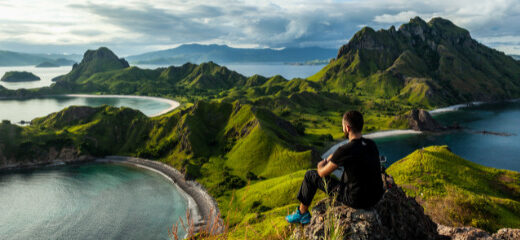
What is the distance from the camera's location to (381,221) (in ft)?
33.8

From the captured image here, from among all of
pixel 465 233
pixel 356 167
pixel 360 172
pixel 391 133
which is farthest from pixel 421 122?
pixel 356 167

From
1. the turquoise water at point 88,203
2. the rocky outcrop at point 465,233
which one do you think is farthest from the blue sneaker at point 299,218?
the turquoise water at point 88,203

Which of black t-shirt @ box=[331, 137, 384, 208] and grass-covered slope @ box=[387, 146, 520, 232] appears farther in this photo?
grass-covered slope @ box=[387, 146, 520, 232]

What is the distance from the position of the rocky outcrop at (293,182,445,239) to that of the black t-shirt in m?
0.45

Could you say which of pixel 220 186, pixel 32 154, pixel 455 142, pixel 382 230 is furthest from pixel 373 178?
pixel 455 142

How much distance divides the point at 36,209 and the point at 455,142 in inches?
8172

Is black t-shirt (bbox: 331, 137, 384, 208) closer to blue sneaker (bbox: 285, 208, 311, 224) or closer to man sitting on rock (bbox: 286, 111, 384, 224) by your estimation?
man sitting on rock (bbox: 286, 111, 384, 224)

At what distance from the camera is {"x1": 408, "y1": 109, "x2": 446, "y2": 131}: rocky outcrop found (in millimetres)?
182075

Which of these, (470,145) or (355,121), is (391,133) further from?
(355,121)

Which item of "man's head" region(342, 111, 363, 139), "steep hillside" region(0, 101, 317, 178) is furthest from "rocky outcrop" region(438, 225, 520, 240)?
"steep hillside" region(0, 101, 317, 178)

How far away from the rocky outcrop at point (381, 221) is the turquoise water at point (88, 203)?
6334 cm

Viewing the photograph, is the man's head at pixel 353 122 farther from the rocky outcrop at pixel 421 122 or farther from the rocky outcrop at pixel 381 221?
the rocky outcrop at pixel 421 122

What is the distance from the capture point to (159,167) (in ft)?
389

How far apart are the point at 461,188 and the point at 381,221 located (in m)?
65.3
